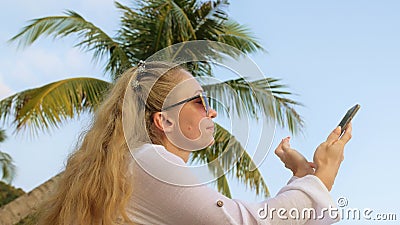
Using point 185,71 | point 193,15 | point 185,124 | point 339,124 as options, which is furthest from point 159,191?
point 193,15

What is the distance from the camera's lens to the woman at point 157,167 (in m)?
1.87

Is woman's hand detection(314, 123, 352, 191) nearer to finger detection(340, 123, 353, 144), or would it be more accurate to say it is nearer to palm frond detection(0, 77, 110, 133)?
finger detection(340, 123, 353, 144)

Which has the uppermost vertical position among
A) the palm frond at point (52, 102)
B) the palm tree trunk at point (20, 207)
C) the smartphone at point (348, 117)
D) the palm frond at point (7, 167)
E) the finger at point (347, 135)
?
the smartphone at point (348, 117)

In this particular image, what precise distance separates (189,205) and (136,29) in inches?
383

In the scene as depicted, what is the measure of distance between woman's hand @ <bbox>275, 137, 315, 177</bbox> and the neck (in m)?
0.31

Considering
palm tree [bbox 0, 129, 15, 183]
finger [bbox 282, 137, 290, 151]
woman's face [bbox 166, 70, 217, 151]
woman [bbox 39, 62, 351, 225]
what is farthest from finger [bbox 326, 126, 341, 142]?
palm tree [bbox 0, 129, 15, 183]

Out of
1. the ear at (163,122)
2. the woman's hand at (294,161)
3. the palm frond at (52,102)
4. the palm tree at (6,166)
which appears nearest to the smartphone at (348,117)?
the woman's hand at (294,161)

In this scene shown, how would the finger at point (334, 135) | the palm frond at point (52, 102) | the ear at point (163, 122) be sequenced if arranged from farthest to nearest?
the palm frond at point (52, 102)
the ear at point (163, 122)
the finger at point (334, 135)

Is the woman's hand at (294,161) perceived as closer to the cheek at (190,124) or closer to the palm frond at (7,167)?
the cheek at (190,124)

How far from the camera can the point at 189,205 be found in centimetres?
187

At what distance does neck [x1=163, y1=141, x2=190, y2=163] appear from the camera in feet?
6.89

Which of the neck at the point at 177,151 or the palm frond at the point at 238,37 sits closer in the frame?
the neck at the point at 177,151

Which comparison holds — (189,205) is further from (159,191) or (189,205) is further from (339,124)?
(339,124)

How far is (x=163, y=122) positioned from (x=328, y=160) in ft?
1.76
